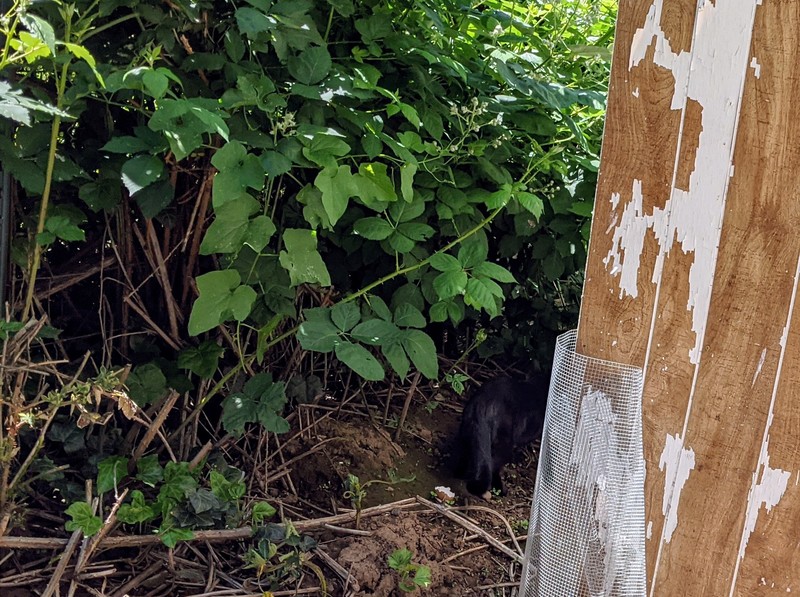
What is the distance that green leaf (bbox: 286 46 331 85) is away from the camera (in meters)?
1.77

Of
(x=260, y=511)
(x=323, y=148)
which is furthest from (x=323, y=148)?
(x=260, y=511)

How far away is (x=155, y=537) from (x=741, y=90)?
1637mm

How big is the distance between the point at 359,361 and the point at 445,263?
1.31ft

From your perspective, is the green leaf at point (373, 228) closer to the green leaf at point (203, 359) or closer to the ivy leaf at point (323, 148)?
the ivy leaf at point (323, 148)

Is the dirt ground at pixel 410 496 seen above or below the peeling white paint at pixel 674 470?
below

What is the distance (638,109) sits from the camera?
1382 millimetres

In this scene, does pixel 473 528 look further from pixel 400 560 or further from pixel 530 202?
pixel 530 202

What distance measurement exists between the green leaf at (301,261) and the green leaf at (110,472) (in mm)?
647

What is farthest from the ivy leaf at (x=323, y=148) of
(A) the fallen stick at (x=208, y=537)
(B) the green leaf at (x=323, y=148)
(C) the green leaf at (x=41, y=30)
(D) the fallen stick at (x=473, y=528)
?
(D) the fallen stick at (x=473, y=528)

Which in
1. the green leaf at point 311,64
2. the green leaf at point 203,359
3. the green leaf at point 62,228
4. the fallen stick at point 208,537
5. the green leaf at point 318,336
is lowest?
the fallen stick at point 208,537

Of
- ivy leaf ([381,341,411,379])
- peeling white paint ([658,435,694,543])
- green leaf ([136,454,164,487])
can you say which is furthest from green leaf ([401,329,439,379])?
green leaf ([136,454,164,487])

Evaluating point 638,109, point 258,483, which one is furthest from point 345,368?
point 638,109

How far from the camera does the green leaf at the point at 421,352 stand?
1.87 meters

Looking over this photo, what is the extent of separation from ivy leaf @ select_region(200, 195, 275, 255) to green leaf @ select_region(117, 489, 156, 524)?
24.5 inches
